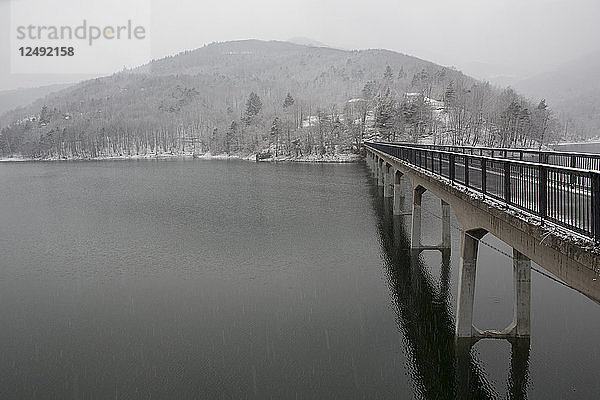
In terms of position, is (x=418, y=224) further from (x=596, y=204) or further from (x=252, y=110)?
(x=252, y=110)

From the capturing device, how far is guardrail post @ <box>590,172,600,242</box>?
737 cm

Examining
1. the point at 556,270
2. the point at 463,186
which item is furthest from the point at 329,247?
the point at 556,270

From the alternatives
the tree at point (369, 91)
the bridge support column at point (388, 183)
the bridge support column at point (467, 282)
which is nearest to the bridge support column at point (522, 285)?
the bridge support column at point (467, 282)

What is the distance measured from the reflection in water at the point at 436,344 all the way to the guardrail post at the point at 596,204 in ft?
23.3

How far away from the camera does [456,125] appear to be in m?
117

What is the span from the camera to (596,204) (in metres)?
7.44

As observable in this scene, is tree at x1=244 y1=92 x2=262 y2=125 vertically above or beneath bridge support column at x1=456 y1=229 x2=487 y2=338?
above

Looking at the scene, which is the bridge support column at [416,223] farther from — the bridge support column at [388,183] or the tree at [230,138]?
the tree at [230,138]

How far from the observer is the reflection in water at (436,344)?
1343cm

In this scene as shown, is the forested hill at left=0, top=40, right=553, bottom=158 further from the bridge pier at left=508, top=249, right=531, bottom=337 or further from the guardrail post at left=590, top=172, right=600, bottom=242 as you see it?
the guardrail post at left=590, top=172, right=600, bottom=242

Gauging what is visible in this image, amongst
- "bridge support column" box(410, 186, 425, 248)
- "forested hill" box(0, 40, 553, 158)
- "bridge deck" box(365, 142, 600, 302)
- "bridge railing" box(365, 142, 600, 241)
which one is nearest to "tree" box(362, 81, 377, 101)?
"forested hill" box(0, 40, 553, 158)

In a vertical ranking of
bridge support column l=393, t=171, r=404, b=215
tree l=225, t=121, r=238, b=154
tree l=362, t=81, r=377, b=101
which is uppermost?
tree l=362, t=81, r=377, b=101

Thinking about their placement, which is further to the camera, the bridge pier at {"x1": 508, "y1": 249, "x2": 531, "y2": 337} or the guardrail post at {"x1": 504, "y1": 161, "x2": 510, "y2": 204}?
the bridge pier at {"x1": 508, "y1": 249, "x2": 531, "y2": 337}

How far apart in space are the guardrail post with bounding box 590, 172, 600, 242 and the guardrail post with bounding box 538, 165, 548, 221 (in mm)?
1490
